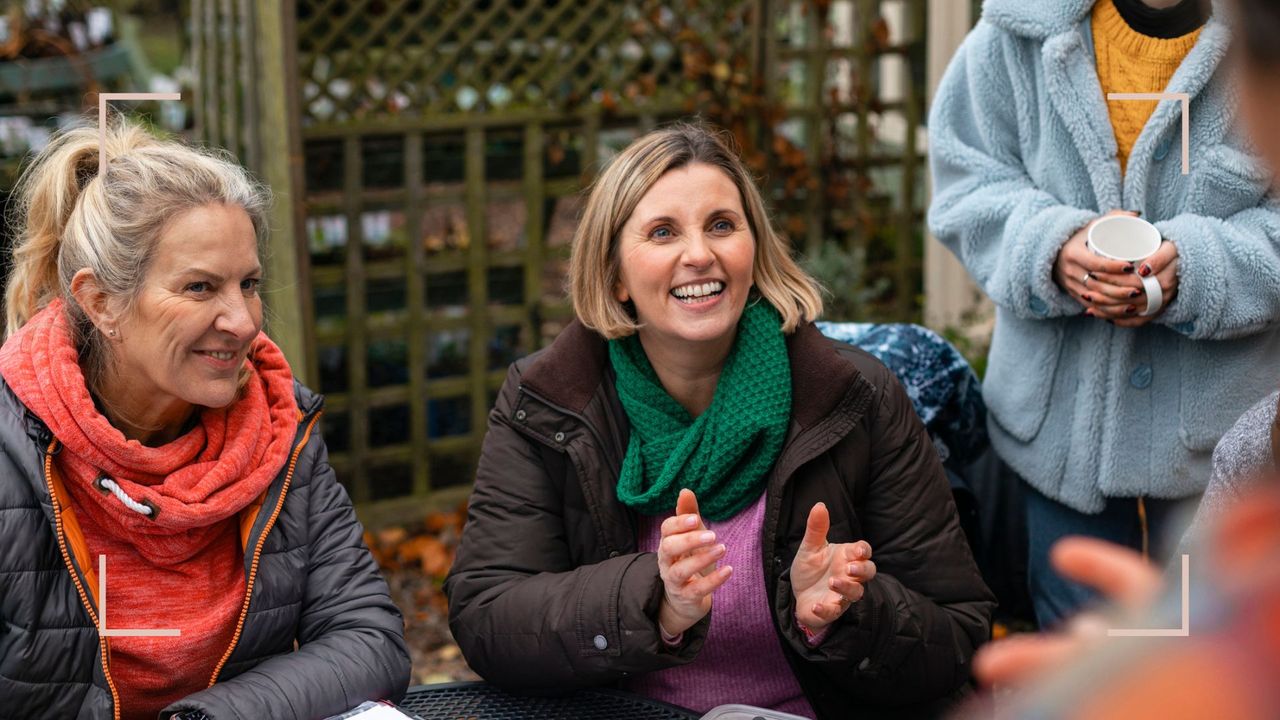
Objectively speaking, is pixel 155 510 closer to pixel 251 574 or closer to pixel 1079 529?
pixel 251 574

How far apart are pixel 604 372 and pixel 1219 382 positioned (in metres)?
1.20

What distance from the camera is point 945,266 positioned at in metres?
5.34

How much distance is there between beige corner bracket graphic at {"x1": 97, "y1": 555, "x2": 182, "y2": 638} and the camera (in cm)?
206

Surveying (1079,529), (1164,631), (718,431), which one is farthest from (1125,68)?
(1164,631)

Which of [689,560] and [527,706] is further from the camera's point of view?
[527,706]

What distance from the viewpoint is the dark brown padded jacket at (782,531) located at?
2201 millimetres

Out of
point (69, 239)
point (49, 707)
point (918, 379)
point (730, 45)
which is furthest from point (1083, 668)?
point (730, 45)

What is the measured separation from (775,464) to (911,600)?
1.06ft

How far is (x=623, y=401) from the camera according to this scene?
2.44m

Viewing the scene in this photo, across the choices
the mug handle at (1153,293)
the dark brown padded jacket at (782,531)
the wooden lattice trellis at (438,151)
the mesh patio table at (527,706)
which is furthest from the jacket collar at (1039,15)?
the wooden lattice trellis at (438,151)

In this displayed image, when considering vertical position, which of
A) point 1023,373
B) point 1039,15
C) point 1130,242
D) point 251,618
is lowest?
point 251,618

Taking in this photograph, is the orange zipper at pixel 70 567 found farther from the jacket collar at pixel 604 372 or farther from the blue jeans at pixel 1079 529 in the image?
the blue jeans at pixel 1079 529

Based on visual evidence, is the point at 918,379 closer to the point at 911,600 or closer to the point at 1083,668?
the point at 911,600

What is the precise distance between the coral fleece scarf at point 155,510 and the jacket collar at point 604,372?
1.57 feet
